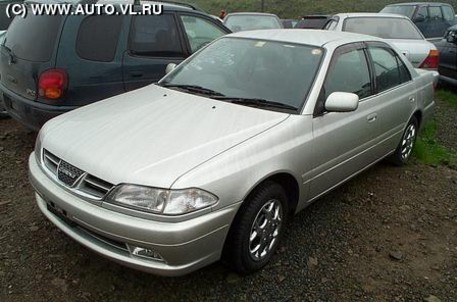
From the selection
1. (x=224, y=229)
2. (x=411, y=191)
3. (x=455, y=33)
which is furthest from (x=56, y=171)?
(x=455, y=33)

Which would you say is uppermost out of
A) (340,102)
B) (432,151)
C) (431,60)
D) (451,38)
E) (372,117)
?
(340,102)

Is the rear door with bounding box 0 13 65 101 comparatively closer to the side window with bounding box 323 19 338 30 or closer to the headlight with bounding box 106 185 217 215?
the headlight with bounding box 106 185 217 215

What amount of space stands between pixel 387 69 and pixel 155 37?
8.45 feet

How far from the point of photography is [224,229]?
2508 millimetres

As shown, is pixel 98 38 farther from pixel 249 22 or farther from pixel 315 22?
pixel 249 22

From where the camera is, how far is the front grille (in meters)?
2.43

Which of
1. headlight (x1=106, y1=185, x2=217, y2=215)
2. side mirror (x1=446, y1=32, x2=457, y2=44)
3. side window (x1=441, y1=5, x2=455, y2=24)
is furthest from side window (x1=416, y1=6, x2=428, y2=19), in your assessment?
headlight (x1=106, y1=185, x2=217, y2=215)

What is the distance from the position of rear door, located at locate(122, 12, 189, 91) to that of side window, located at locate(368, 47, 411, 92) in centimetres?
224

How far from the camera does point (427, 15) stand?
36.9 feet

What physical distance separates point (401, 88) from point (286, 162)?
2210 mm

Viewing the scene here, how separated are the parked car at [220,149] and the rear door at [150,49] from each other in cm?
89

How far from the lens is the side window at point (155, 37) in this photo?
4.71m

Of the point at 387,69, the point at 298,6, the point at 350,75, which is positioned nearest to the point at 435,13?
the point at 387,69

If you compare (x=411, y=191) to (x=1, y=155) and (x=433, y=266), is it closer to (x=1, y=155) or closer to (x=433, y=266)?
(x=433, y=266)
